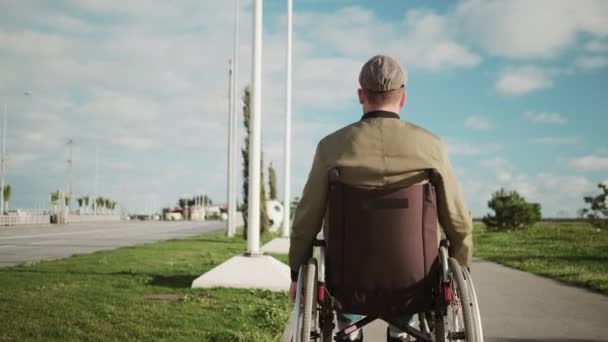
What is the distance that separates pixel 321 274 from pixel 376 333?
3.50 meters

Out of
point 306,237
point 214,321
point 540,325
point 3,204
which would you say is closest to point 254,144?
point 214,321

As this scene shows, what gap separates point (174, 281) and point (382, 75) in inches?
309

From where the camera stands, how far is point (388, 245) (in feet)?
9.82

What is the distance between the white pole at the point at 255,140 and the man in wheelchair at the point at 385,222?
658cm

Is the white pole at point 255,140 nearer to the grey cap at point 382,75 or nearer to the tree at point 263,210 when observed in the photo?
the grey cap at point 382,75

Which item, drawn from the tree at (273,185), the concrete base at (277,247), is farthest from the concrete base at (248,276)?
the tree at (273,185)

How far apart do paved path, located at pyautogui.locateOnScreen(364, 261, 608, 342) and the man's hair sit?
11.2 ft

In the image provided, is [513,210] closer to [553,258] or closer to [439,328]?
[553,258]

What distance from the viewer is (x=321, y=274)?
306 cm

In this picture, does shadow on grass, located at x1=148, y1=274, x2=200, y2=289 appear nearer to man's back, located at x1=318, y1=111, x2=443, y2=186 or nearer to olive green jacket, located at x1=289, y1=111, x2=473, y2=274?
olive green jacket, located at x1=289, y1=111, x2=473, y2=274

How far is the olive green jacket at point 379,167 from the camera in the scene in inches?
118

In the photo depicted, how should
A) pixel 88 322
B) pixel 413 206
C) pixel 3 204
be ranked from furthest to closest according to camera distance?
pixel 3 204, pixel 88 322, pixel 413 206

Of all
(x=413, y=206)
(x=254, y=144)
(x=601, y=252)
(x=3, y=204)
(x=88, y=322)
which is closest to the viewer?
(x=413, y=206)

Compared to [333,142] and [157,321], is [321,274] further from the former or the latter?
[157,321]
